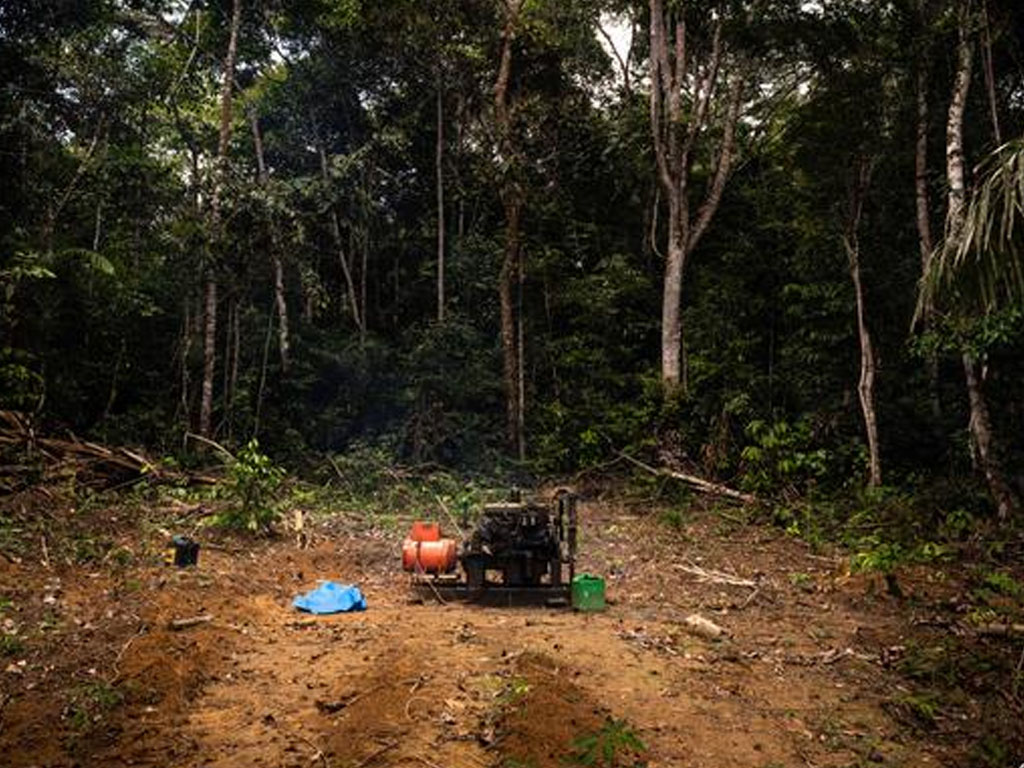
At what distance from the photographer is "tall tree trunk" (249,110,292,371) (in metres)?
15.1

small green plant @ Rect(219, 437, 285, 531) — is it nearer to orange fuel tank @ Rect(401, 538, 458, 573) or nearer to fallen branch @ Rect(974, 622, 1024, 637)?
orange fuel tank @ Rect(401, 538, 458, 573)

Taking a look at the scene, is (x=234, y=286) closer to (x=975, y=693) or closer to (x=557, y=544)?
(x=557, y=544)

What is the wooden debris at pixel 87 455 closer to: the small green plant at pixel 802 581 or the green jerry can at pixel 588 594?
the green jerry can at pixel 588 594

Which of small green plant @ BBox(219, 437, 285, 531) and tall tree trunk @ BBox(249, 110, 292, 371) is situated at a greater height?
tall tree trunk @ BBox(249, 110, 292, 371)

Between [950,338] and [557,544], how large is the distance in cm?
573

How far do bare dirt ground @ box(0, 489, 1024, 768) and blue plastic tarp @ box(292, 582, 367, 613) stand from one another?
0.49 ft

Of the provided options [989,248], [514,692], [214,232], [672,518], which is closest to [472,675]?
[514,692]

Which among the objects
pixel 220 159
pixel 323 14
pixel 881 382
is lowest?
pixel 881 382

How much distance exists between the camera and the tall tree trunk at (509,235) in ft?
53.1

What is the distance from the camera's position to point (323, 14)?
16.9 meters

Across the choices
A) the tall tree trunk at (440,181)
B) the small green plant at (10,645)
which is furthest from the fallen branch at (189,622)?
the tall tree trunk at (440,181)

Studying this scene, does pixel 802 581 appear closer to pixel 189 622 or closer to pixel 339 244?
pixel 189 622

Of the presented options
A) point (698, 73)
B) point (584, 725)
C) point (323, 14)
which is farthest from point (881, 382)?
point (323, 14)

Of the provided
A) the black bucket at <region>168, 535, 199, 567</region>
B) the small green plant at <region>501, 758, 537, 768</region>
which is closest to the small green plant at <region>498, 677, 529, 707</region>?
the small green plant at <region>501, 758, 537, 768</region>
